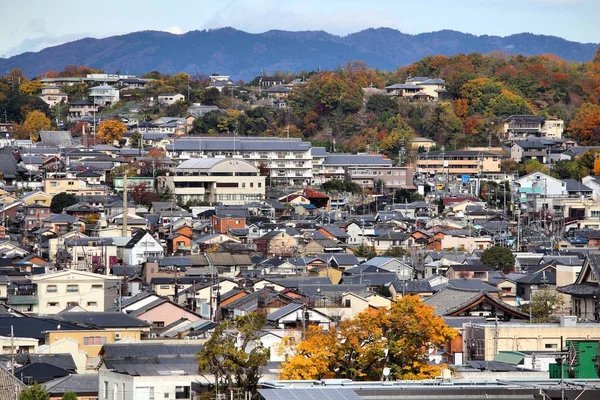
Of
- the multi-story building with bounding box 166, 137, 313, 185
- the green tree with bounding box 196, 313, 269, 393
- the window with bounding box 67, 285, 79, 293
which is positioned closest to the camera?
the green tree with bounding box 196, 313, 269, 393

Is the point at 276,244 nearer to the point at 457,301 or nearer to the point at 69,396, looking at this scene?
the point at 457,301

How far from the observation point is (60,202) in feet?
154

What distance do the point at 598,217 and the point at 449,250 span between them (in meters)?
9.09

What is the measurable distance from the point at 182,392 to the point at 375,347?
2.15 meters

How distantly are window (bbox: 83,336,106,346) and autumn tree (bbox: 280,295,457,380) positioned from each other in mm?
5094

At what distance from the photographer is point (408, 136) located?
61.8 m

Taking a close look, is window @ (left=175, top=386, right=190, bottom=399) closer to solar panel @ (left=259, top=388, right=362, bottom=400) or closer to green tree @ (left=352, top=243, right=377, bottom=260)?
solar panel @ (left=259, top=388, right=362, bottom=400)

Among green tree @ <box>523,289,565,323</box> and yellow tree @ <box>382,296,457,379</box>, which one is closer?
yellow tree @ <box>382,296,457,379</box>

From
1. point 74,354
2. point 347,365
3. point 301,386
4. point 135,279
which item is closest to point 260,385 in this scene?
point 301,386

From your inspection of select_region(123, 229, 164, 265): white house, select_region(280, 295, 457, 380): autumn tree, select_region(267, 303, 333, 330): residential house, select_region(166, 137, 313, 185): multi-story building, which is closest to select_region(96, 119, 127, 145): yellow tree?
select_region(166, 137, 313, 185): multi-story building

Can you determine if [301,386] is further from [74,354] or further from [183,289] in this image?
[183,289]

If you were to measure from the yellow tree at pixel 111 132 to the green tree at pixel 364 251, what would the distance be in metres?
25.6

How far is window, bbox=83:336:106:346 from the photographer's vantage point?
21.1m

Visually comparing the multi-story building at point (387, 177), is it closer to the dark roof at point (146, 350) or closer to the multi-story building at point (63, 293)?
the multi-story building at point (63, 293)
